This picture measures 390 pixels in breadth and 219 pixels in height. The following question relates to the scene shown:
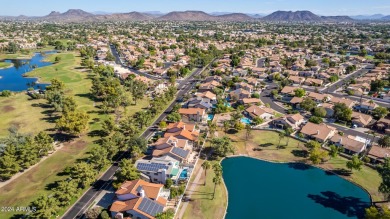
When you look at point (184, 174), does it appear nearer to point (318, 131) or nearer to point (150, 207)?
point (150, 207)

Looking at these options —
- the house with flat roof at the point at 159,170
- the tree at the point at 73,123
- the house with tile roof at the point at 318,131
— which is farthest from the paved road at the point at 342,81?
the tree at the point at 73,123

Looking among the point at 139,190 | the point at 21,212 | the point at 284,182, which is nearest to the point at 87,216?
the point at 139,190

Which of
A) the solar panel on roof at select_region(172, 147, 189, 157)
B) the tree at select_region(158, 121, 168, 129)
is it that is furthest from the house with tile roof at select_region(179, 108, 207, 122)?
the solar panel on roof at select_region(172, 147, 189, 157)

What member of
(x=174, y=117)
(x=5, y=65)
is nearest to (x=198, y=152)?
(x=174, y=117)

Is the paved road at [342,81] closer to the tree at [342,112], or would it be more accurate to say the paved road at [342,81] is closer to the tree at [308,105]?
the tree at [308,105]

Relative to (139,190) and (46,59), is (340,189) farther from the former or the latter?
(46,59)

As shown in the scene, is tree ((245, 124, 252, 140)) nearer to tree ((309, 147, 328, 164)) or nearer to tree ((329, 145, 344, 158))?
tree ((309, 147, 328, 164))
